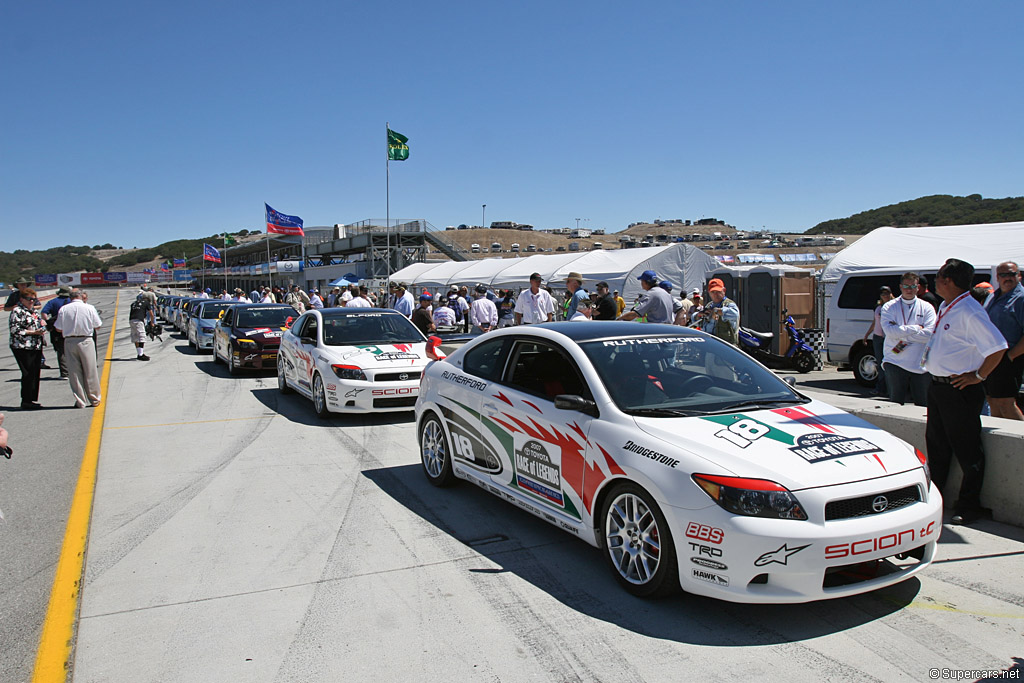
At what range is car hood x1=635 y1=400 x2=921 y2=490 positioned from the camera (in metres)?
3.58

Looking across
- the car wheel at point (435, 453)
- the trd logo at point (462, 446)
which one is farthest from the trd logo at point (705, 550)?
the car wheel at point (435, 453)

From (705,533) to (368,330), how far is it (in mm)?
7744

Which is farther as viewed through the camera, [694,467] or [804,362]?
[804,362]

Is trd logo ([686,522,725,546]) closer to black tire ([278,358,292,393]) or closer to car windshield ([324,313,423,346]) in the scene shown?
car windshield ([324,313,423,346])

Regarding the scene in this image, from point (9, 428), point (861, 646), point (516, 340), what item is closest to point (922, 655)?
point (861, 646)

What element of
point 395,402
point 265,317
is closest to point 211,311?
point 265,317

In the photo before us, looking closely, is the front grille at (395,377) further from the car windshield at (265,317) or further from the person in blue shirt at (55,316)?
the car windshield at (265,317)

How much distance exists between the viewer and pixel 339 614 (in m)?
3.86

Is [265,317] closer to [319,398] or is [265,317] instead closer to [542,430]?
[319,398]

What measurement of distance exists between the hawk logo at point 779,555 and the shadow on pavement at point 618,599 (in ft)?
1.38

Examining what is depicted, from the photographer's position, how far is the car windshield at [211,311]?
2053cm

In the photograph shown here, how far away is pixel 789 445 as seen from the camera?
12.5ft

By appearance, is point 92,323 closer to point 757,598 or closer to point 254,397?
point 254,397

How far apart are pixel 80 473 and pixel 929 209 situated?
9625 cm
